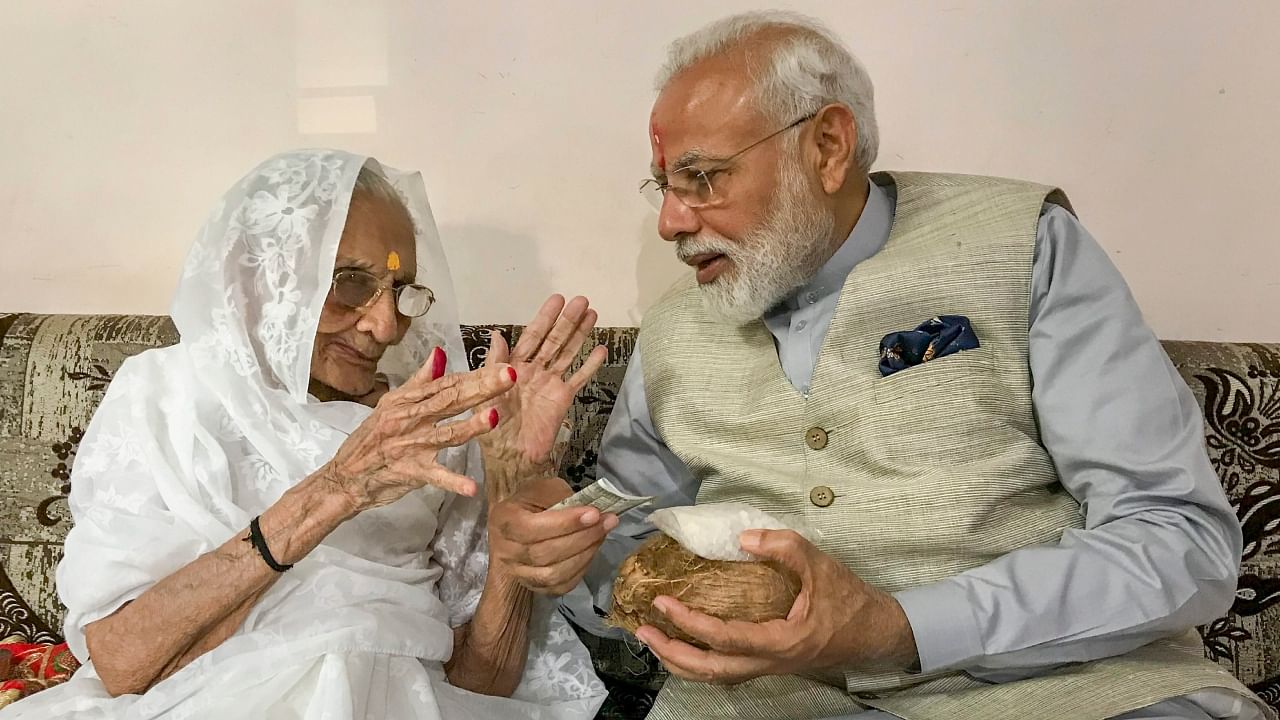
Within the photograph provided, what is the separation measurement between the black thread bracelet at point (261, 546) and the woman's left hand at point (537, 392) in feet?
1.28

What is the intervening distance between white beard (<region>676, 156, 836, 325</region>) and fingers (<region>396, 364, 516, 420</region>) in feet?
1.64

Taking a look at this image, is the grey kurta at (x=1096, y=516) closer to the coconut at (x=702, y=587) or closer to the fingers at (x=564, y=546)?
the coconut at (x=702, y=587)

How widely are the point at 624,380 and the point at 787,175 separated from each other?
56cm

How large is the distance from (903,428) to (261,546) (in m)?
1.04

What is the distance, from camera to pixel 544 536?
1488mm

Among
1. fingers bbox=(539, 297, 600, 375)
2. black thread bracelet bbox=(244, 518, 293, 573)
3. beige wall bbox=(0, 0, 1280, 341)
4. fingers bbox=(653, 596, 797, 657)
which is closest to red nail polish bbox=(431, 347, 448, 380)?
fingers bbox=(539, 297, 600, 375)

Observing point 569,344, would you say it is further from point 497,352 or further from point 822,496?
point 822,496

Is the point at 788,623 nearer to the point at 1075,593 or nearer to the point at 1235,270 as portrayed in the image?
the point at 1075,593

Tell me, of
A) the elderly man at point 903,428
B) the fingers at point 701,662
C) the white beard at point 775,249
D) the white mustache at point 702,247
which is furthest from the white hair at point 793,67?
the fingers at point 701,662

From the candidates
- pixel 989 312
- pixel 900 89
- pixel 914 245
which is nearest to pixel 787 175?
pixel 914 245

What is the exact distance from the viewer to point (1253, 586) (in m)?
1.97

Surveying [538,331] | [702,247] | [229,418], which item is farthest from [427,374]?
[702,247]

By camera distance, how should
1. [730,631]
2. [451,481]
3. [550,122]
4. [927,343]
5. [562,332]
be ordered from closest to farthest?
[730,631], [451,481], [927,343], [562,332], [550,122]

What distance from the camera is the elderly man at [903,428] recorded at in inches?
56.3
